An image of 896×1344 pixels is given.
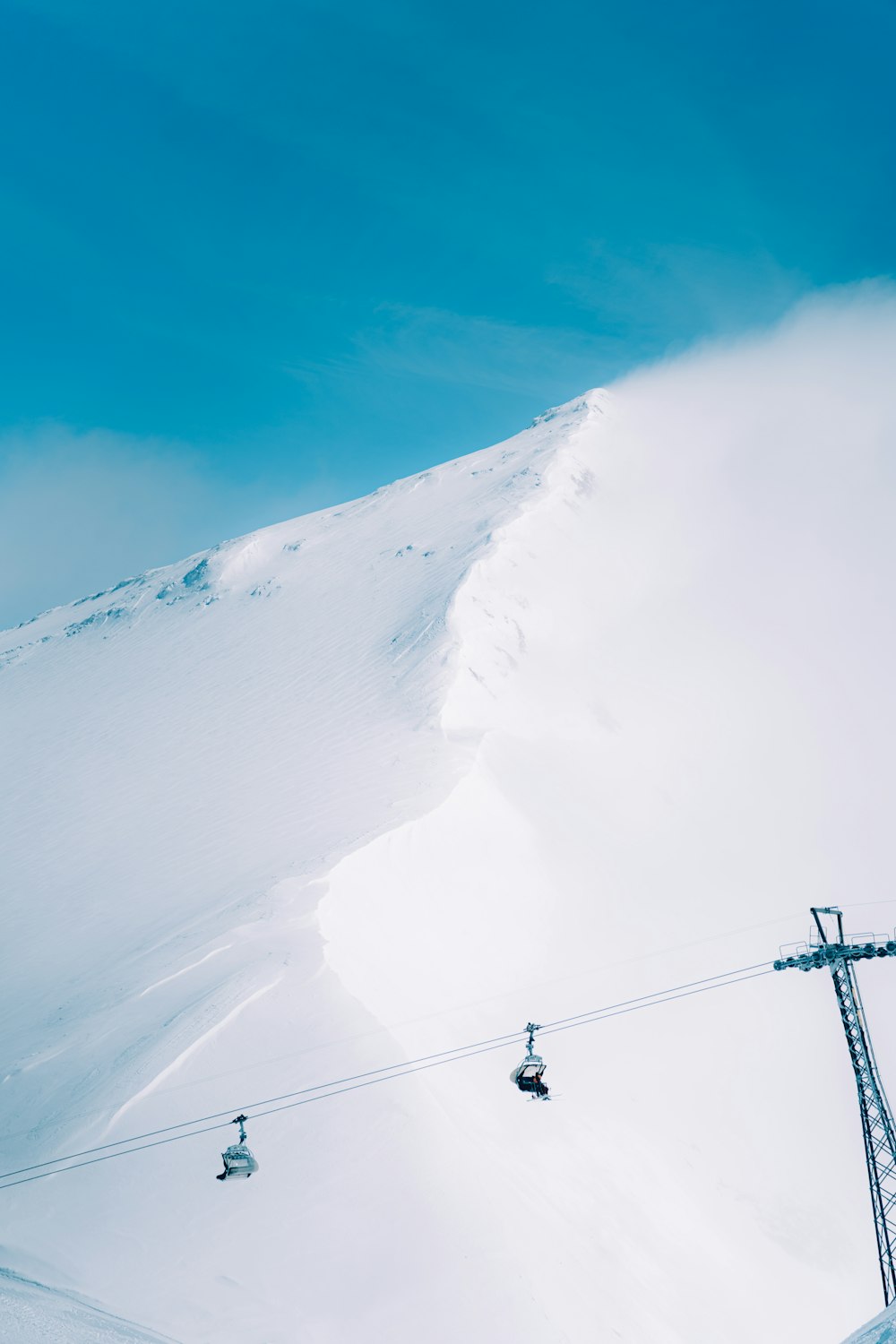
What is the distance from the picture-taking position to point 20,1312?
1544 cm

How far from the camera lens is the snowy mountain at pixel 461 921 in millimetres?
19828

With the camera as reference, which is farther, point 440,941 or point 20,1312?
point 440,941

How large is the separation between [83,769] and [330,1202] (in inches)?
1597

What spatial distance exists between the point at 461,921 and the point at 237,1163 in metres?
16.5

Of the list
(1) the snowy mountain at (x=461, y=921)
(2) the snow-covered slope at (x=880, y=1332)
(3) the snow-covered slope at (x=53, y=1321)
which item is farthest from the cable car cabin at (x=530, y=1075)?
(3) the snow-covered slope at (x=53, y=1321)

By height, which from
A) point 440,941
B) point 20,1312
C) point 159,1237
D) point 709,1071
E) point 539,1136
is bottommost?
point 20,1312

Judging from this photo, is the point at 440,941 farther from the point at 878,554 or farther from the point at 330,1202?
the point at 878,554

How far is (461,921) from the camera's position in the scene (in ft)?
112

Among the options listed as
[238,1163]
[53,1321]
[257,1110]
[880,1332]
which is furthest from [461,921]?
[880,1332]

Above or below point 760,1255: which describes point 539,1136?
above

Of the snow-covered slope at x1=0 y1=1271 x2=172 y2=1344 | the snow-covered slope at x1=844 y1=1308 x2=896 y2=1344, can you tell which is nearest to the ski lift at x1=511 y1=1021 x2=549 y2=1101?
the snow-covered slope at x1=844 y1=1308 x2=896 y2=1344

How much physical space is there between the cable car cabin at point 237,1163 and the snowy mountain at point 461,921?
171 centimetres

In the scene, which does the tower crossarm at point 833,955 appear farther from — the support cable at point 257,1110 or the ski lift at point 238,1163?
the ski lift at point 238,1163

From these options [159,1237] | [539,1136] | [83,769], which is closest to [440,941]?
[539,1136]
